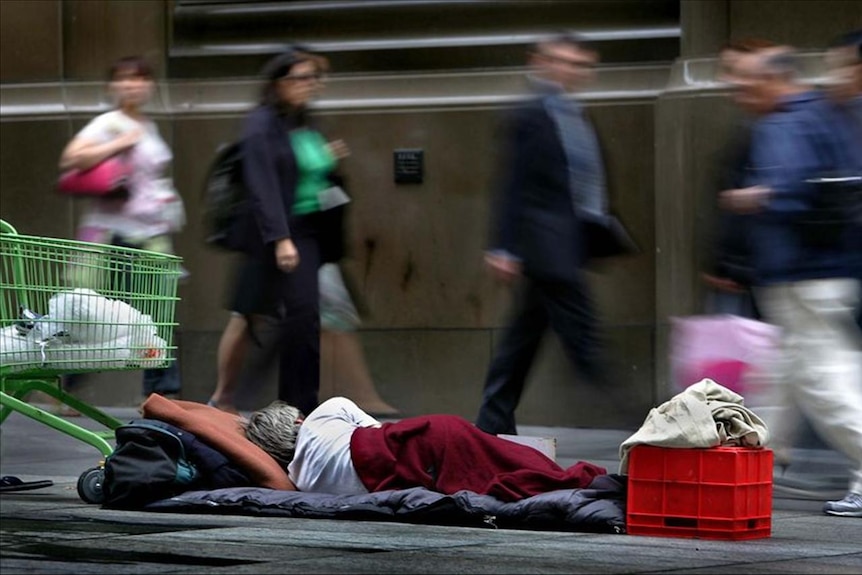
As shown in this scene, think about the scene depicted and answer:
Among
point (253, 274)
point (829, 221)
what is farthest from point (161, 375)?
point (829, 221)

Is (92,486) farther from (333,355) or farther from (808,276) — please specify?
(333,355)

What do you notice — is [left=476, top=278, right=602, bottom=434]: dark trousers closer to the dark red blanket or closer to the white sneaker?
the dark red blanket

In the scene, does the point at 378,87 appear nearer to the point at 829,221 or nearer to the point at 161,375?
the point at 161,375

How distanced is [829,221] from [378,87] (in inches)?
167

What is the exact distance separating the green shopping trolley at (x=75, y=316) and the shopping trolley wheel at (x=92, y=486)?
18 centimetres

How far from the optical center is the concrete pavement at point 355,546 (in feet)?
18.6

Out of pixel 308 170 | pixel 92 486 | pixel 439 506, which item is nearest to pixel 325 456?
pixel 439 506

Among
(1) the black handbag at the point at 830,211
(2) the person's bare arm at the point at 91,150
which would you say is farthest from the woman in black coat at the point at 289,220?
(1) the black handbag at the point at 830,211

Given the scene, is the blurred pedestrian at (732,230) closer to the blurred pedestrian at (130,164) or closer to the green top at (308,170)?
the green top at (308,170)

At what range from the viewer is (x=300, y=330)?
8.47 metres

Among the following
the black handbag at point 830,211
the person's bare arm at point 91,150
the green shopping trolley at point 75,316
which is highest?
the person's bare arm at point 91,150

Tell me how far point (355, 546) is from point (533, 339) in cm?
199

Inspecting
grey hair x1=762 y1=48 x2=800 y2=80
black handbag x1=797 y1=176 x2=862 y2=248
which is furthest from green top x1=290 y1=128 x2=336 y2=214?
black handbag x1=797 y1=176 x2=862 y2=248

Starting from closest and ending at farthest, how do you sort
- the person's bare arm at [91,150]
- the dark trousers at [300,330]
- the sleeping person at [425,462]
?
1. the sleeping person at [425,462]
2. the dark trousers at [300,330]
3. the person's bare arm at [91,150]
